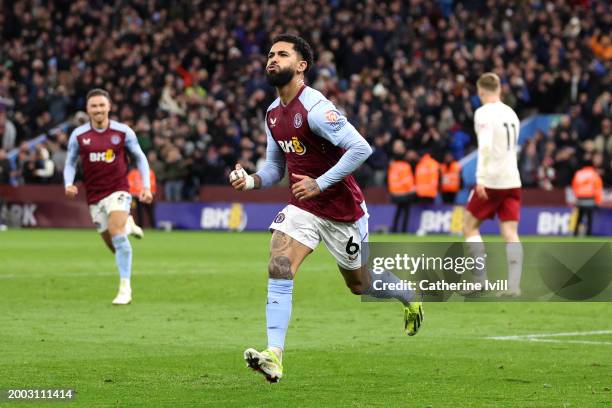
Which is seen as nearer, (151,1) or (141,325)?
(141,325)

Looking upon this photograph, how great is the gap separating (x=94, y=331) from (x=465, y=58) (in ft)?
83.8

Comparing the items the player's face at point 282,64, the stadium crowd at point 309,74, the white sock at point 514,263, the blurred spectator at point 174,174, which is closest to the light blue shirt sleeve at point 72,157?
the white sock at point 514,263

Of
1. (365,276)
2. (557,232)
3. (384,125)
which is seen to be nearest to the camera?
(365,276)

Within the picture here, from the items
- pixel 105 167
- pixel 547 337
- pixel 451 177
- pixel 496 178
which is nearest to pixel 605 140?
pixel 451 177

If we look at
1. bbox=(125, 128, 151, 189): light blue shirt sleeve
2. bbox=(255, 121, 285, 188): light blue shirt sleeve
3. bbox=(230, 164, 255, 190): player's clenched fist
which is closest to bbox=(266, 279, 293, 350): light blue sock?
bbox=(230, 164, 255, 190): player's clenched fist

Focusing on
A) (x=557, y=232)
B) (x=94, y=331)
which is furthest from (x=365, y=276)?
(x=557, y=232)

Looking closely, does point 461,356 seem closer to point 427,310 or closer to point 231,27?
point 427,310

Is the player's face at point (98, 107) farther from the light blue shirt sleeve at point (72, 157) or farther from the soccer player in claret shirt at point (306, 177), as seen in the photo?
the soccer player in claret shirt at point (306, 177)

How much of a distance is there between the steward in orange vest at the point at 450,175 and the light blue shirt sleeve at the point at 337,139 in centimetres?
2378

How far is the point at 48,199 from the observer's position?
3594 cm

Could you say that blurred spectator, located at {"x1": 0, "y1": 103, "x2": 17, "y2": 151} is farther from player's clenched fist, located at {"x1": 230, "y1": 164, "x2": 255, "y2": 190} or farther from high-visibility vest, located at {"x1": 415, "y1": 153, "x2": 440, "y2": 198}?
player's clenched fist, located at {"x1": 230, "y1": 164, "x2": 255, "y2": 190}

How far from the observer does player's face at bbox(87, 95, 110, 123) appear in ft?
49.6

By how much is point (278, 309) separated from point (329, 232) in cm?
88

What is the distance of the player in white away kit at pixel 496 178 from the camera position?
15078 millimetres
